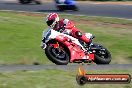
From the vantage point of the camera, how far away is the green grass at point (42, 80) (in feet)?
35.0

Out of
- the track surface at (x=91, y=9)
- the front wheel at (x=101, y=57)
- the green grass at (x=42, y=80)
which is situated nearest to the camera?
the green grass at (x=42, y=80)

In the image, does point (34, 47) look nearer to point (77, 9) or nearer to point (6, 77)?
point (6, 77)

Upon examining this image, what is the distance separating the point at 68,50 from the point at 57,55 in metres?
0.48

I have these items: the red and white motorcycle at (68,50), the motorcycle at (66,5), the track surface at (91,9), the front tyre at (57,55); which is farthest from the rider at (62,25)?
the motorcycle at (66,5)

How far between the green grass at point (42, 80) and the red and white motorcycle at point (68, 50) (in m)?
2.22

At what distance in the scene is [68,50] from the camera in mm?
15383

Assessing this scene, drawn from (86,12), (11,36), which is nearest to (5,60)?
(11,36)

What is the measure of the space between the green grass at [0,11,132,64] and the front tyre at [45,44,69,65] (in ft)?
6.11

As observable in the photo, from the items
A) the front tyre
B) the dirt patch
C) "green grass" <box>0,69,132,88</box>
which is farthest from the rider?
the dirt patch

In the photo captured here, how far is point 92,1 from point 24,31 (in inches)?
897

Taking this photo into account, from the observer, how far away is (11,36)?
22.0 metres

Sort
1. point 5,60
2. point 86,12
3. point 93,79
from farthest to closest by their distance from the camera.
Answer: point 86,12, point 5,60, point 93,79

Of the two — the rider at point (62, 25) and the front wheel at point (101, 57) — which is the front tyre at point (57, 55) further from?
the front wheel at point (101, 57)

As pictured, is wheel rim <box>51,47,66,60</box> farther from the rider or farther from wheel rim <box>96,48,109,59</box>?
wheel rim <box>96,48,109,59</box>
